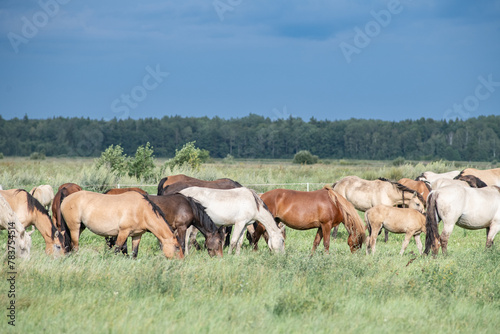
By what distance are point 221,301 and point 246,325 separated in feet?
2.69

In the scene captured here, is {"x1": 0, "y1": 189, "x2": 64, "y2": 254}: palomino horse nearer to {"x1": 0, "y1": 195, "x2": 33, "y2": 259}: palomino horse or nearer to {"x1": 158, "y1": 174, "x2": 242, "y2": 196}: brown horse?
{"x1": 0, "y1": 195, "x2": 33, "y2": 259}: palomino horse

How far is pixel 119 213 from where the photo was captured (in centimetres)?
926

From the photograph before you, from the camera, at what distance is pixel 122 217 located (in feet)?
30.2

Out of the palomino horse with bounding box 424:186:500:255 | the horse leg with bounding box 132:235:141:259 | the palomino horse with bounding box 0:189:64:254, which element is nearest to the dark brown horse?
the horse leg with bounding box 132:235:141:259

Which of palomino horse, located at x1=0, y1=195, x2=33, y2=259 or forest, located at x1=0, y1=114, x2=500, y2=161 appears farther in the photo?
forest, located at x1=0, y1=114, x2=500, y2=161

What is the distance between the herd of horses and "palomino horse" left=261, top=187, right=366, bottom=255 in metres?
0.02

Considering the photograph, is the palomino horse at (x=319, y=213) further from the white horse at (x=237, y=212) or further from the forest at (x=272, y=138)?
the forest at (x=272, y=138)

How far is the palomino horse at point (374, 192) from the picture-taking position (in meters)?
15.2

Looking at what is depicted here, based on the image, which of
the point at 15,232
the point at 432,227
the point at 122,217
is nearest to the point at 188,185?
the point at 122,217

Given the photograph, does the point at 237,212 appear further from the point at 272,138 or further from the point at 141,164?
the point at 272,138

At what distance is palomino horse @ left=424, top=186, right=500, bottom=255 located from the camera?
10.7 m

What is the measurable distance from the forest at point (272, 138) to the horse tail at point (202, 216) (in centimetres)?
9796

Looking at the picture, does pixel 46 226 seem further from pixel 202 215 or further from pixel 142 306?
pixel 142 306

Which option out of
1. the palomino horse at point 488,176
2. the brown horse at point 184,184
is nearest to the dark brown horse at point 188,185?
the brown horse at point 184,184
